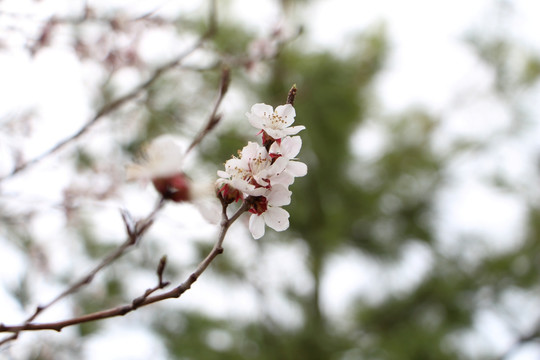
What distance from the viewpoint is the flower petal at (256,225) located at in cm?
44

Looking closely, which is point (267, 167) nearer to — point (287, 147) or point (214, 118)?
point (287, 147)

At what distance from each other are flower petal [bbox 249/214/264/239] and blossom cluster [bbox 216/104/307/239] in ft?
0.03

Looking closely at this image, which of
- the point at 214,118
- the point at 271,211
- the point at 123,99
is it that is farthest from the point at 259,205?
the point at 123,99

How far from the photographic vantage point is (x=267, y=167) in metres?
0.41

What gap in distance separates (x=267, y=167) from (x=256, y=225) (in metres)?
0.07

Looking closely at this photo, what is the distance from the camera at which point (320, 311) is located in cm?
255

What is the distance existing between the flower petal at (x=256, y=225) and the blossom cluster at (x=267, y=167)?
0.03ft

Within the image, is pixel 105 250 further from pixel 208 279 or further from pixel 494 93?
pixel 494 93

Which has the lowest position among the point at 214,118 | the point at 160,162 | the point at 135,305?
the point at 135,305

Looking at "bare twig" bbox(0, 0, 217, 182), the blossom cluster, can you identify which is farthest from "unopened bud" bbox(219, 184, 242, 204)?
"bare twig" bbox(0, 0, 217, 182)

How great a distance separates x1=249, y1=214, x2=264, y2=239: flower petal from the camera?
445 mm

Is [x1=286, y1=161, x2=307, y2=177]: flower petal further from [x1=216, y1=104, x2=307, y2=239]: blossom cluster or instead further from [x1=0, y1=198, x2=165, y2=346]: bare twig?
[x1=0, y1=198, x2=165, y2=346]: bare twig

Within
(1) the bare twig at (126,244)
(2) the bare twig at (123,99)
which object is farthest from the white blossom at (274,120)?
(2) the bare twig at (123,99)

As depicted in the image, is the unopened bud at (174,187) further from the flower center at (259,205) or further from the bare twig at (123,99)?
the bare twig at (123,99)
